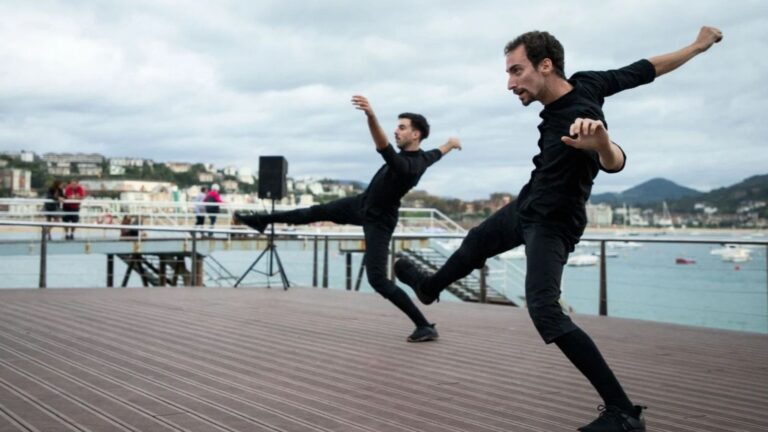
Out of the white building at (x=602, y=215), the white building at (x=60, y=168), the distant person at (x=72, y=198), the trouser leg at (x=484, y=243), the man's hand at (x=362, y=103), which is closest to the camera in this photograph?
the trouser leg at (x=484, y=243)

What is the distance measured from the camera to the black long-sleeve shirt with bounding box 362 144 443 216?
5277 mm

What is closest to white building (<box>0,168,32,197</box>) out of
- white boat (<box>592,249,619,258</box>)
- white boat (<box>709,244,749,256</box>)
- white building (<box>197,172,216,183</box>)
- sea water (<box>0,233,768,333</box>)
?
white building (<box>197,172,216,183</box>)

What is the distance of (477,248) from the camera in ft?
11.6

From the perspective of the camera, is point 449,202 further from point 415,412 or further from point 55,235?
point 415,412

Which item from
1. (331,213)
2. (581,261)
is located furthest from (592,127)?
(581,261)

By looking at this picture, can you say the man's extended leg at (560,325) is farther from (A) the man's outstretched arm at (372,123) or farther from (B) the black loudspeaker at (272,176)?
(B) the black loudspeaker at (272,176)

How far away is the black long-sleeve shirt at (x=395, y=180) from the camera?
5.28 metres

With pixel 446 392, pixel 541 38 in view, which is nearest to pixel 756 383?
pixel 446 392

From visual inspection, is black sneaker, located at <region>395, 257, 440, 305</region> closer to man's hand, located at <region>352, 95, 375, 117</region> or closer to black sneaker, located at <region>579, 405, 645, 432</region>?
man's hand, located at <region>352, 95, 375, 117</region>

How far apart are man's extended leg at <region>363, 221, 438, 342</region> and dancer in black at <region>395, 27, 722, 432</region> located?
2145 millimetres

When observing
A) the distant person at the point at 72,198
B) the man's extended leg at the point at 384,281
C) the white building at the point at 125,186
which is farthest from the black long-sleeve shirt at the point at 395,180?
the white building at the point at 125,186

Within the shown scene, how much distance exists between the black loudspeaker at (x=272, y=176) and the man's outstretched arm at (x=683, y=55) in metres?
7.44

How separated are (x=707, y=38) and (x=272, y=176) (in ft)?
24.9

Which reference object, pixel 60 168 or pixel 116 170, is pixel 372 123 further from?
pixel 116 170
